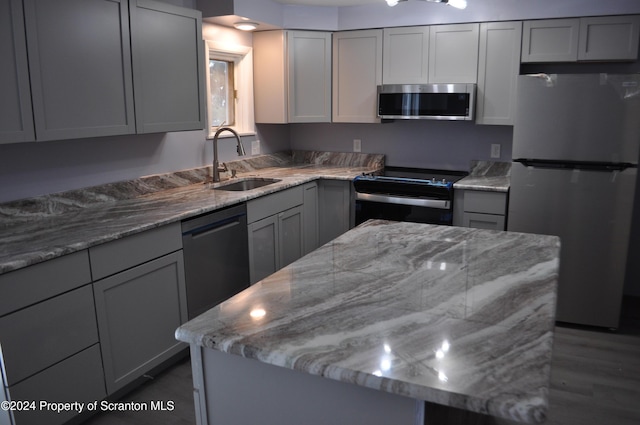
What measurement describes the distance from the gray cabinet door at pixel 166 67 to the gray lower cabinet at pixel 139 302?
73cm

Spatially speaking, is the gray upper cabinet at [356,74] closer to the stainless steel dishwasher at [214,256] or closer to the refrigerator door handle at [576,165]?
the refrigerator door handle at [576,165]

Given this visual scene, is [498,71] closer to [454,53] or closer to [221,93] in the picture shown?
[454,53]

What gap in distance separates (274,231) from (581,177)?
208 cm

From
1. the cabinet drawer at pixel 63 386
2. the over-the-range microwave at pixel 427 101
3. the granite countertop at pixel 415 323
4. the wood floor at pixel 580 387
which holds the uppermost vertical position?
A: the over-the-range microwave at pixel 427 101

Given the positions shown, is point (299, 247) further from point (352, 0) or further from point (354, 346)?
point (354, 346)

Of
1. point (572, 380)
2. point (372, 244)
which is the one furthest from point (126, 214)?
point (572, 380)

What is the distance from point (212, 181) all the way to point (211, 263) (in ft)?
3.23

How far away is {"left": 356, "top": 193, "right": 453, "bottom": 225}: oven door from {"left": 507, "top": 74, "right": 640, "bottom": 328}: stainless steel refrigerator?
0.49 metres

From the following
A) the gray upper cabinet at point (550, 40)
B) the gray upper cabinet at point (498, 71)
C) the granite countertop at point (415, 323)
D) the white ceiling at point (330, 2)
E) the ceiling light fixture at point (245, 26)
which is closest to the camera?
the granite countertop at point (415, 323)

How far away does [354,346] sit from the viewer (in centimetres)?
124

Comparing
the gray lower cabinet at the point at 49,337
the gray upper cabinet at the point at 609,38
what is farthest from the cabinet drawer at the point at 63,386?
the gray upper cabinet at the point at 609,38

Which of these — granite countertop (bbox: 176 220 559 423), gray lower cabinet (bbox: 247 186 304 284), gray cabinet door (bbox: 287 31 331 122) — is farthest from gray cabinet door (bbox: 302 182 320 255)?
granite countertop (bbox: 176 220 559 423)

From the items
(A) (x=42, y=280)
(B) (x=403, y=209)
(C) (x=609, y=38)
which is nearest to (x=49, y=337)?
(A) (x=42, y=280)

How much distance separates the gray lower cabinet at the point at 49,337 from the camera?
1.94 meters
